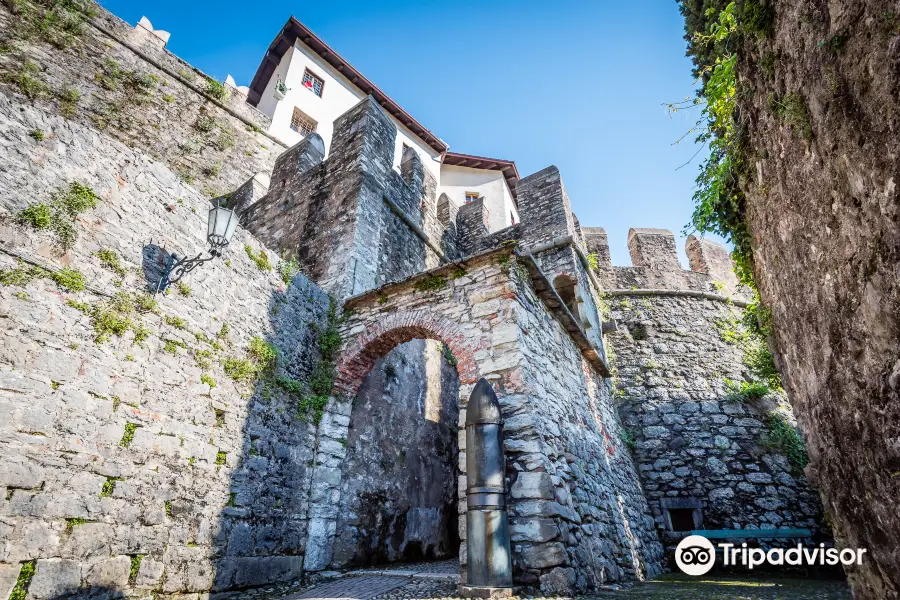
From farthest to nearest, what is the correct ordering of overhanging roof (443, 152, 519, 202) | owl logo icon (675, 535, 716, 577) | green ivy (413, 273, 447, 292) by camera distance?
overhanging roof (443, 152, 519, 202), owl logo icon (675, 535, 716, 577), green ivy (413, 273, 447, 292)

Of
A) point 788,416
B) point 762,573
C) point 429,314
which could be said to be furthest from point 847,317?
point 788,416

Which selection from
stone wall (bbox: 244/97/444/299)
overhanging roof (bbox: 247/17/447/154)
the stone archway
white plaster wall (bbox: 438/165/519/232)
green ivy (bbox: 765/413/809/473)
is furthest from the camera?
white plaster wall (bbox: 438/165/519/232)

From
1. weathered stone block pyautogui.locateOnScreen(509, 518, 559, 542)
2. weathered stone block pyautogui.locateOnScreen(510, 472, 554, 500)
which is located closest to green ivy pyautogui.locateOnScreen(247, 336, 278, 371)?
weathered stone block pyautogui.locateOnScreen(510, 472, 554, 500)

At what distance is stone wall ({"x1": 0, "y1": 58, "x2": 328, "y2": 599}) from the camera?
342 cm

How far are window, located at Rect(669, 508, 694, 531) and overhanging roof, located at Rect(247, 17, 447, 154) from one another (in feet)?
58.1

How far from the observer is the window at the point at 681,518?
857 cm

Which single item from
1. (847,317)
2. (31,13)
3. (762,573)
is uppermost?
(31,13)

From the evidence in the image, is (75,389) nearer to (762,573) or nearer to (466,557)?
(466,557)

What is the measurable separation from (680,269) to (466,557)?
1042 centimetres

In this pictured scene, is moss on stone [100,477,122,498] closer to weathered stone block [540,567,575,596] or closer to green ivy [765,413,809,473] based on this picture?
weathered stone block [540,567,575,596]

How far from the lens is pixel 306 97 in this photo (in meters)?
17.7

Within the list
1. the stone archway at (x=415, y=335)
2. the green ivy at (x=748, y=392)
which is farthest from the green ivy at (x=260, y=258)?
the green ivy at (x=748, y=392)

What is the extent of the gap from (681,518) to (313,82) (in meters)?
19.4

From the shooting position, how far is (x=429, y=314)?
20.1 feet
